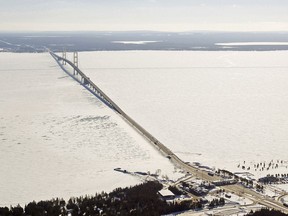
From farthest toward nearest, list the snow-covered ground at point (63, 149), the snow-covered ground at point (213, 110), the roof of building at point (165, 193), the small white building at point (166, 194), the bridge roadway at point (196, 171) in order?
the snow-covered ground at point (213, 110), the snow-covered ground at point (63, 149), the roof of building at point (165, 193), the small white building at point (166, 194), the bridge roadway at point (196, 171)

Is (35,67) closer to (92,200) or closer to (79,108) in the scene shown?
(79,108)

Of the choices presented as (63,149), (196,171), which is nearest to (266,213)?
(196,171)

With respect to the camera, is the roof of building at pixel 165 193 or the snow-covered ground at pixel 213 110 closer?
the roof of building at pixel 165 193

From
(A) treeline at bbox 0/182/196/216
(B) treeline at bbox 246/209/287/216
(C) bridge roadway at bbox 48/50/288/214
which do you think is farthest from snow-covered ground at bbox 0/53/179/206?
(B) treeline at bbox 246/209/287/216

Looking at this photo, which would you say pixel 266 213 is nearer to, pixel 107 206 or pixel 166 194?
pixel 166 194

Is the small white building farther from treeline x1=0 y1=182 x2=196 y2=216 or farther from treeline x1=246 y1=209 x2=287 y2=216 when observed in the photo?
treeline x1=246 y1=209 x2=287 y2=216

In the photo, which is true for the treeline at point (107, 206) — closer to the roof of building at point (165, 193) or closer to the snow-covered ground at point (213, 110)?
the roof of building at point (165, 193)

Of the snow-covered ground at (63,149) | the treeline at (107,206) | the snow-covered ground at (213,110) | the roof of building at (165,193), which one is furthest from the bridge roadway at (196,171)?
the treeline at (107,206)

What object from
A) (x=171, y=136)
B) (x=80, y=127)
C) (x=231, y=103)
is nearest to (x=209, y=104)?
(x=231, y=103)
